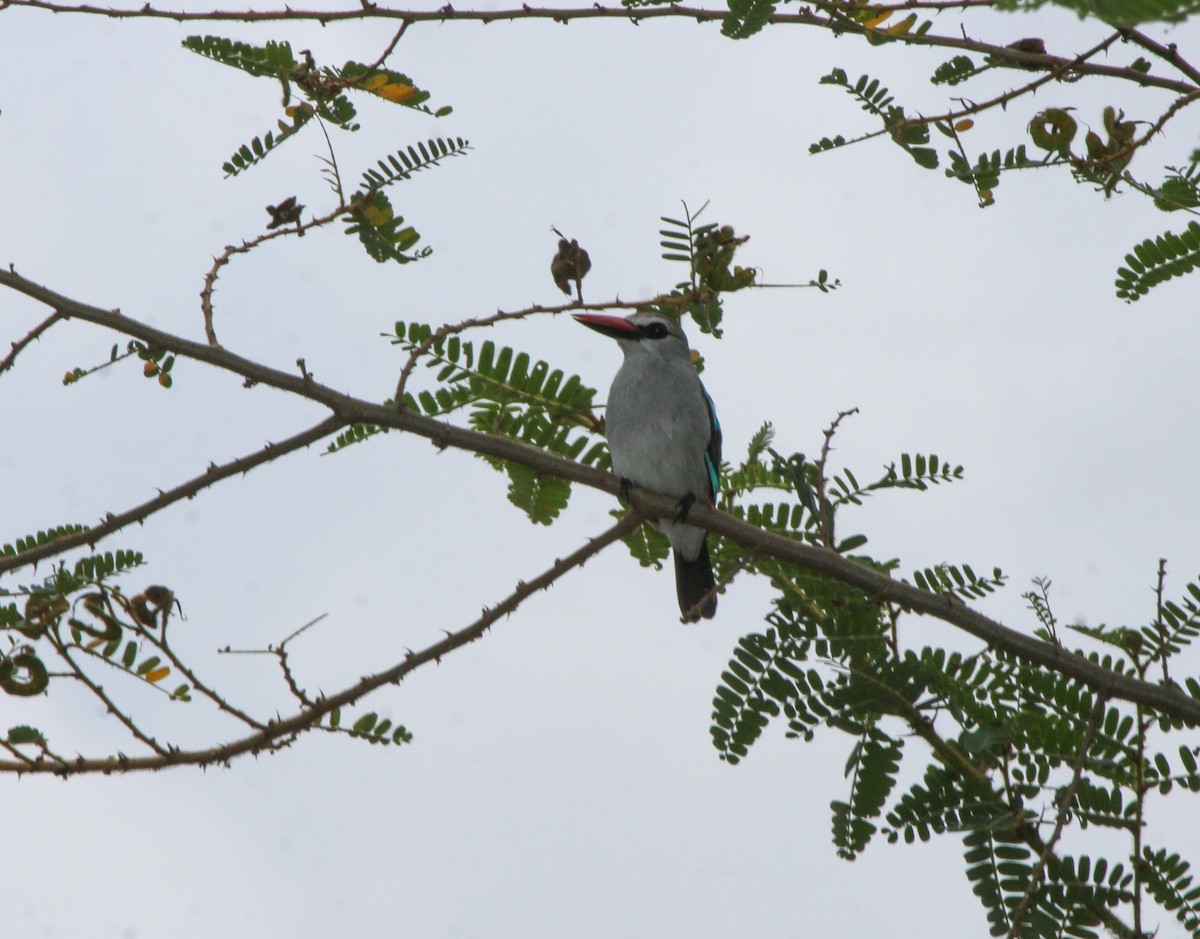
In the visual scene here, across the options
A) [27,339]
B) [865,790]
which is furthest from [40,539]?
[865,790]

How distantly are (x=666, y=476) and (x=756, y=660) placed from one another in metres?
2.34

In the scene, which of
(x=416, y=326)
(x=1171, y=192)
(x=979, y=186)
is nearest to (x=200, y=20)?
(x=416, y=326)

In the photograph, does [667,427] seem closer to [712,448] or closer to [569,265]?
[712,448]

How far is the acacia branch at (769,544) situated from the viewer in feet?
11.3

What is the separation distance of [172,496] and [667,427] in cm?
343

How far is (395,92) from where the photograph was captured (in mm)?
4000

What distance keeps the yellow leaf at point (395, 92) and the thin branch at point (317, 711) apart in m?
1.56

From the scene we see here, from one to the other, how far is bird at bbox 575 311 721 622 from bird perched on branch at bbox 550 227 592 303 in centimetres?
244

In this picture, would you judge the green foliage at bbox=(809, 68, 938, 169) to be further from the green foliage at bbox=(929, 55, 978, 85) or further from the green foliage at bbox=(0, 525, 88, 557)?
the green foliage at bbox=(0, 525, 88, 557)

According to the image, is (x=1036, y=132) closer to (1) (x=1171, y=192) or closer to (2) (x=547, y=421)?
(1) (x=1171, y=192)

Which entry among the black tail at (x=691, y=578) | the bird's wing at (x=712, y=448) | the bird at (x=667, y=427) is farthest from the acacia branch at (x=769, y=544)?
the black tail at (x=691, y=578)

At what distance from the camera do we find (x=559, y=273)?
3.61m

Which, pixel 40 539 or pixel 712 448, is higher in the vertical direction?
pixel 712 448

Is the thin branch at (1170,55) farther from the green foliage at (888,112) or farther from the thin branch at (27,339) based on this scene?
the thin branch at (27,339)
